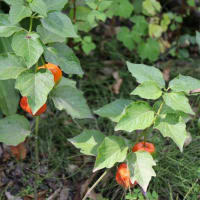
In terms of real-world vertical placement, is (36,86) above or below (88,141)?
above

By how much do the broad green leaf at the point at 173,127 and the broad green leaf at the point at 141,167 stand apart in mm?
Answer: 130

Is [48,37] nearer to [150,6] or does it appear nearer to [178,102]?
[178,102]

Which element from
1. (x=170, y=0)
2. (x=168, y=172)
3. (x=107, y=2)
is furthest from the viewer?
(x=170, y=0)

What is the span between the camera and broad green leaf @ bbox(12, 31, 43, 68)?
3.99ft

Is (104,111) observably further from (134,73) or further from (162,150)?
(162,150)

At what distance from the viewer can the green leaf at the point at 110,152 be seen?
54.0 inches

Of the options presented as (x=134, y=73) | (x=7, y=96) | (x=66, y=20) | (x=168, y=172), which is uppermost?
(x=66, y=20)

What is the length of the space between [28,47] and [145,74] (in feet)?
1.60

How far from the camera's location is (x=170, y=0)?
115 inches

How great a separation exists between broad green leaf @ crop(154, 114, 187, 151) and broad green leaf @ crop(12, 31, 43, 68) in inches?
20.6

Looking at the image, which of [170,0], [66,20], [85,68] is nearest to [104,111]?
[66,20]

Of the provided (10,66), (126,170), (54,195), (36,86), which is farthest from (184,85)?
(54,195)

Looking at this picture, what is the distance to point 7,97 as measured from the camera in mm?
1952

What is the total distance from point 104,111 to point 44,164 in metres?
0.71
